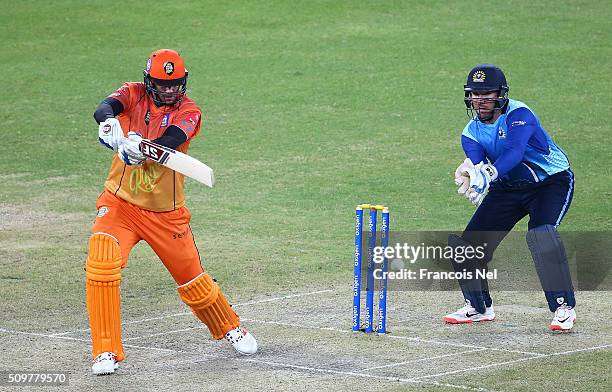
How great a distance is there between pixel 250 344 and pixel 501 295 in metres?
2.56

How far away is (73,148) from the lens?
1598cm

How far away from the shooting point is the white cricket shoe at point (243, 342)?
840cm

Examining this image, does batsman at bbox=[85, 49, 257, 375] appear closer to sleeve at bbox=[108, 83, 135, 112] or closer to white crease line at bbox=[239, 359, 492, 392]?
sleeve at bbox=[108, 83, 135, 112]

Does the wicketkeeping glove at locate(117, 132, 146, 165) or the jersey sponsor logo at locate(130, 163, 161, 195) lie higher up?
the wicketkeeping glove at locate(117, 132, 146, 165)

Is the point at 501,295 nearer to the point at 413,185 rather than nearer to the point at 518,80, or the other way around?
the point at 413,185

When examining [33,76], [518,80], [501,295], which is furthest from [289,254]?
[33,76]

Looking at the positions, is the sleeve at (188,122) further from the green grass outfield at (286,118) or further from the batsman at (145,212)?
the green grass outfield at (286,118)

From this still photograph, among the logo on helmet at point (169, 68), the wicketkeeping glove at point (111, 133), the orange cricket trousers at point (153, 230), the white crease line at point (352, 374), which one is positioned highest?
the logo on helmet at point (169, 68)

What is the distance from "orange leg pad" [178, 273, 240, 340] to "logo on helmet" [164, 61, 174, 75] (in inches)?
54.7

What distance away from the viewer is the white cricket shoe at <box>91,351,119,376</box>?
784 centimetres

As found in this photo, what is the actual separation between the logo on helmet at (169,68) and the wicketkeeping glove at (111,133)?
1.66ft

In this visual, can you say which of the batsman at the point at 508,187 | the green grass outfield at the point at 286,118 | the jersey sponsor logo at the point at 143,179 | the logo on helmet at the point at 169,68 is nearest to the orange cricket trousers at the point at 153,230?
the jersey sponsor logo at the point at 143,179

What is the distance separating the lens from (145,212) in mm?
8258

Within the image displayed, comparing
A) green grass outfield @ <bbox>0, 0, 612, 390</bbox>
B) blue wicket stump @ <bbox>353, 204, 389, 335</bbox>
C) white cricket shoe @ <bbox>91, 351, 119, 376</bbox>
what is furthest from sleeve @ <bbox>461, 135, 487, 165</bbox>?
white cricket shoe @ <bbox>91, 351, 119, 376</bbox>
